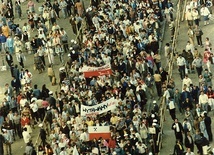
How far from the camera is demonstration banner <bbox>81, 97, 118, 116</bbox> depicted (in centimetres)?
3747

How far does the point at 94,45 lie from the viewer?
4447 centimetres

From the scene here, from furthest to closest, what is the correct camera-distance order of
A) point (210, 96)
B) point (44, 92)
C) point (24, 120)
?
point (44, 92) → point (24, 120) → point (210, 96)

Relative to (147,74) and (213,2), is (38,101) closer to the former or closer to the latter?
(147,74)

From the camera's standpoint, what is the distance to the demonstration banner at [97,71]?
41.3m

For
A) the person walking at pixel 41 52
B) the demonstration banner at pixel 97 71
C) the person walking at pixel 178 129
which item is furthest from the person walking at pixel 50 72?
the person walking at pixel 178 129

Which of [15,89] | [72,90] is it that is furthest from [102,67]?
[15,89]

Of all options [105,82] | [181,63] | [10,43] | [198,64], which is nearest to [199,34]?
[181,63]

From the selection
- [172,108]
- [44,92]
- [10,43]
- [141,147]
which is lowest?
[141,147]

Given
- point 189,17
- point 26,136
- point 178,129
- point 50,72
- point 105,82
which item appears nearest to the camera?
point 178,129

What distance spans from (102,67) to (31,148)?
21.8 feet

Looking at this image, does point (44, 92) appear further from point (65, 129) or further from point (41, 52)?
point (65, 129)

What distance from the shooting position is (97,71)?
4156 centimetres

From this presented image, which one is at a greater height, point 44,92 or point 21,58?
point 21,58

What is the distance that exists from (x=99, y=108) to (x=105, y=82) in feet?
11.3
